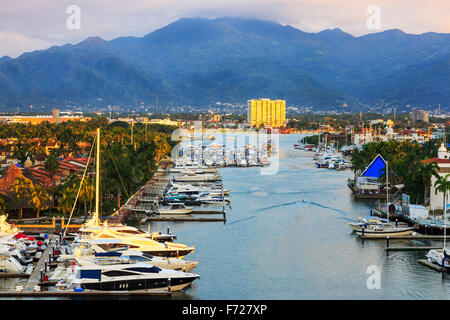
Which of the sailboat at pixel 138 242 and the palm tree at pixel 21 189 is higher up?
the palm tree at pixel 21 189

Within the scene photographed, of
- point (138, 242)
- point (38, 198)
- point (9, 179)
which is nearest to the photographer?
point (138, 242)

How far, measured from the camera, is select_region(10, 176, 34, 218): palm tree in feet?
118

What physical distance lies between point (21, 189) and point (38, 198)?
4.19ft

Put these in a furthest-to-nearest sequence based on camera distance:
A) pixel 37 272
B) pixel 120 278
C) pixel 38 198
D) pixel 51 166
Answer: pixel 51 166
pixel 38 198
pixel 37 272
pixel 120 278

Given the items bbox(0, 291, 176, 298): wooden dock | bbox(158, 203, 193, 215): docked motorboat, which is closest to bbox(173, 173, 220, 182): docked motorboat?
bbox(158, 203, 193, 215): docked motorboat

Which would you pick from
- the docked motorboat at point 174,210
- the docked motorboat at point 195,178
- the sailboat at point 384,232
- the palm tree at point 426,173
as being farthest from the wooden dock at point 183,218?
the docked motorboat at point 195,178

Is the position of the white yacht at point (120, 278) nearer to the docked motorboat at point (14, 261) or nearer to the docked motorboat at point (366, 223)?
the docked motorboat at point (14, 261)

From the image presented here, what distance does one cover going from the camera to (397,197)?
45.0 meters

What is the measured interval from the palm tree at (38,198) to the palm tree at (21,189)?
1.12 feet

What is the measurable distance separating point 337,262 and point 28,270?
43.4 ft

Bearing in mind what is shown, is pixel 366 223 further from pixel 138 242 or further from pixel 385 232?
pixel 138 242

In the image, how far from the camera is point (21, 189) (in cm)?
A: 3603

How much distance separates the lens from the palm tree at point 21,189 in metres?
35.9

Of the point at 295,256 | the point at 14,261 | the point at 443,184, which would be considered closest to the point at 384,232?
the point at 443,184
